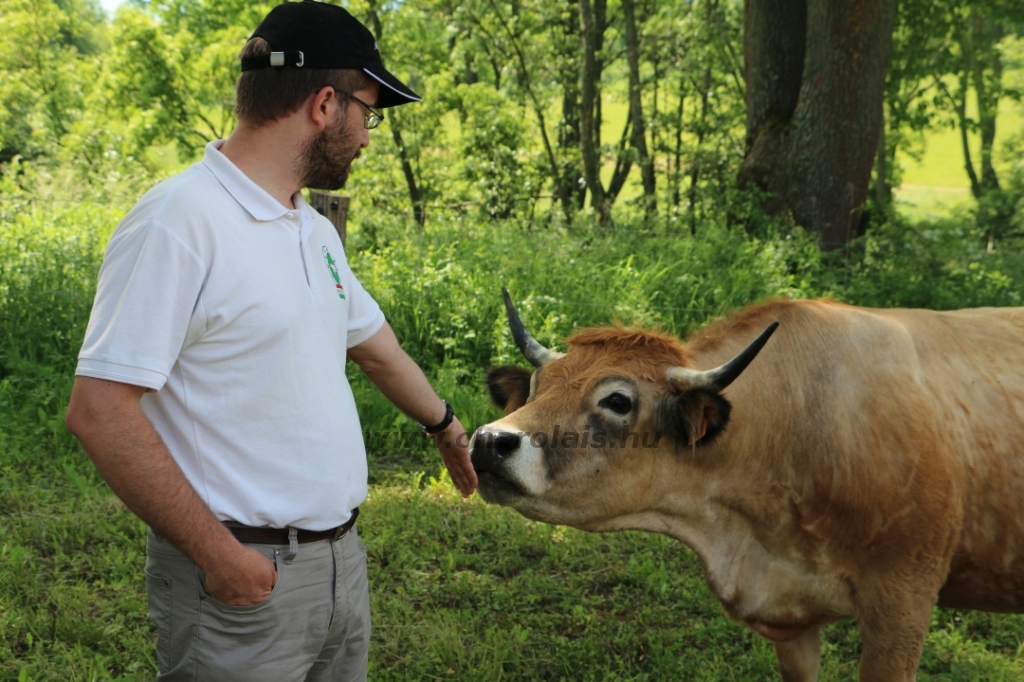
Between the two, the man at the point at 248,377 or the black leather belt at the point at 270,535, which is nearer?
the man at the point at 248,377

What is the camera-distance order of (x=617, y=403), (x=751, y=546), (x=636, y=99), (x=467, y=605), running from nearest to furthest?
(x=617, y=403) < (x=751, y=546) < (x=467, y=605) < (x=636, y=99)

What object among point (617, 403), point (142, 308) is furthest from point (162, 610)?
point (617, 403)

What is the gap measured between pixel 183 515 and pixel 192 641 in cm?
42

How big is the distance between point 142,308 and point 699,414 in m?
1.91

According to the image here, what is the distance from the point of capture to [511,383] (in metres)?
3.56

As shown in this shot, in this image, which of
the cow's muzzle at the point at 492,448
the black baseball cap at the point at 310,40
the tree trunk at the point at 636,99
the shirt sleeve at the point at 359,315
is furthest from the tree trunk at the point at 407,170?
the black baseball cap at the point at 310,40

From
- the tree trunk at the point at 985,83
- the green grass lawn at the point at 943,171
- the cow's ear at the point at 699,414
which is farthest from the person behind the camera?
the green grass lawn at the point at 943,171

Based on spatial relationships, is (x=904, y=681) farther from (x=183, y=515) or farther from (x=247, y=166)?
(x=247, y=166)

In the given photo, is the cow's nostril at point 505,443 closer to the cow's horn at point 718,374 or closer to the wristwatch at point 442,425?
the wristwatch at point 442,425

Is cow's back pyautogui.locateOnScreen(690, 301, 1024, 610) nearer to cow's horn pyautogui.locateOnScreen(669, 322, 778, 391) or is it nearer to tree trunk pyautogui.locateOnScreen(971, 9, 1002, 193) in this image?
cow's horn pyautogui.locateOnScreen(669, 322, 778, 391)

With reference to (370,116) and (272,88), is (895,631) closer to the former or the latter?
(370,116)

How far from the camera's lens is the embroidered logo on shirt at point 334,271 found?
2547 millimetres

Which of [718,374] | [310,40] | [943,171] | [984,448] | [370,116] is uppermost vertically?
[310,40]

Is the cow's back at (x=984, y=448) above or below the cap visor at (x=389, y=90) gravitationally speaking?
below
